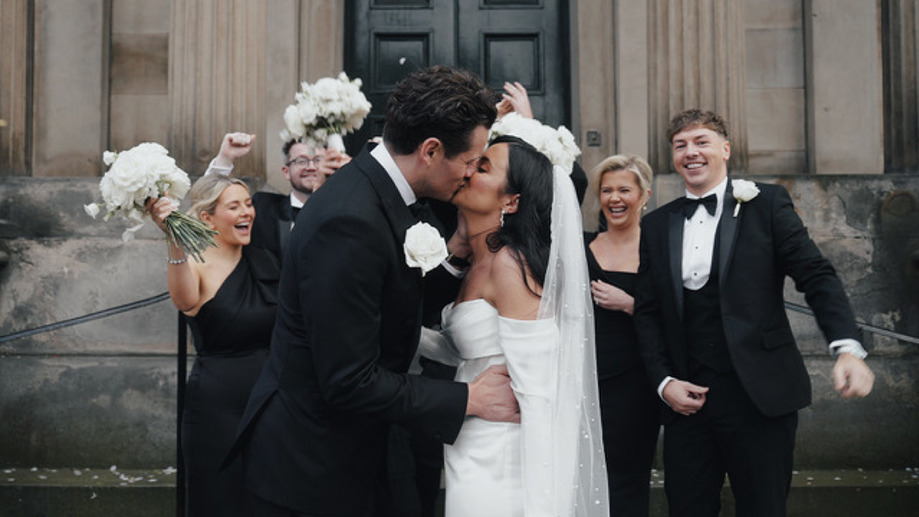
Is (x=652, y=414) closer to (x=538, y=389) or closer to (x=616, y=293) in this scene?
(x=616, y=293)

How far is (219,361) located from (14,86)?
13.5 feet

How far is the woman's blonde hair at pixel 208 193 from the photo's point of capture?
4.59 m

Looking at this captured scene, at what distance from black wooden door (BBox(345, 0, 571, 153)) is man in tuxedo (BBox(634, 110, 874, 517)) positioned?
152 inches

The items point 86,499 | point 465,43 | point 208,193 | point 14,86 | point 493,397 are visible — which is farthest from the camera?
point 465,43

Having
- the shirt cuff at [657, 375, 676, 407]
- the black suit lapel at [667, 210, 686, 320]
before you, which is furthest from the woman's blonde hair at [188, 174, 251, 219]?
the shirt cuff at [657, 375, 676, 407]

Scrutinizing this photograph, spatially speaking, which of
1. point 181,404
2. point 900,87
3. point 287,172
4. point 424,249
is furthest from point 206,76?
point 900,87

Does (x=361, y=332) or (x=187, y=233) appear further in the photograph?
(x=187, y=233)

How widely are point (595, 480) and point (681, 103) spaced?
4190mm

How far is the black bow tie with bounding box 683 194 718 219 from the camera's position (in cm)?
429

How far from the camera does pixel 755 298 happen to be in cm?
408

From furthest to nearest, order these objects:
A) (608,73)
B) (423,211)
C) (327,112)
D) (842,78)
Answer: (608,73) < (842,78) < (327,112) < (423,211)

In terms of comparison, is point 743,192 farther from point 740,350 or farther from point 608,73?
point 608,73

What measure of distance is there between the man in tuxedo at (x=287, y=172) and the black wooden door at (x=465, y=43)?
2777 millimetres

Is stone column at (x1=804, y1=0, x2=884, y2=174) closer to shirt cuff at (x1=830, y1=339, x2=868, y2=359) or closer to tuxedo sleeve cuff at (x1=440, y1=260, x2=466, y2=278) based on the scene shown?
shirt cuff at (x1=830, y1=339, x2=868, y2=359)
